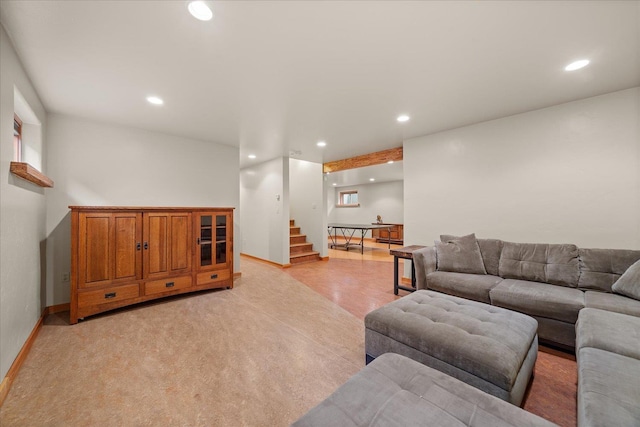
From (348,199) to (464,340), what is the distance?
986 centimetres

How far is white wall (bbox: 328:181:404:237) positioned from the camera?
9453 mm

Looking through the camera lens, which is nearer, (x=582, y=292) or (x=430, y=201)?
(x=582, y=292)

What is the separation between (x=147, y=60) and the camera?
195 centimetres

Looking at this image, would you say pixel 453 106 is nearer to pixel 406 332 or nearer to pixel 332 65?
pixel 332 65

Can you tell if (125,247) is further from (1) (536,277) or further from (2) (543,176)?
(2) (543,176)

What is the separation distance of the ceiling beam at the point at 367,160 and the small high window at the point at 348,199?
196 inches

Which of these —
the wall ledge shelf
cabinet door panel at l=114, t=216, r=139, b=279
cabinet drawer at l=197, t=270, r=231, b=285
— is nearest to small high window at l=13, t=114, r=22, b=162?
the wall ledge shelf

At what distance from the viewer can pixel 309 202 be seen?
633 centimetres

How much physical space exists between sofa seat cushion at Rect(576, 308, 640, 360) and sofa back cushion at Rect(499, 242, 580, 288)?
81 cm

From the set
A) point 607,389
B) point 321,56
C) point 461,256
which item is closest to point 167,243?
point 321,56

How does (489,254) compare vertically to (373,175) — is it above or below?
below

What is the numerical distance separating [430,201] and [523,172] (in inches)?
46.5

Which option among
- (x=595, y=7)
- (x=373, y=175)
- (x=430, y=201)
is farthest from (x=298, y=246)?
(x=595, y=7)

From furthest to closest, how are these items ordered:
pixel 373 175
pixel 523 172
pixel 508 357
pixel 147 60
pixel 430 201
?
pixel 373 175 → pixel 430 201 → pixel 523 172 → pixel 147 60 → pixel 508 357
